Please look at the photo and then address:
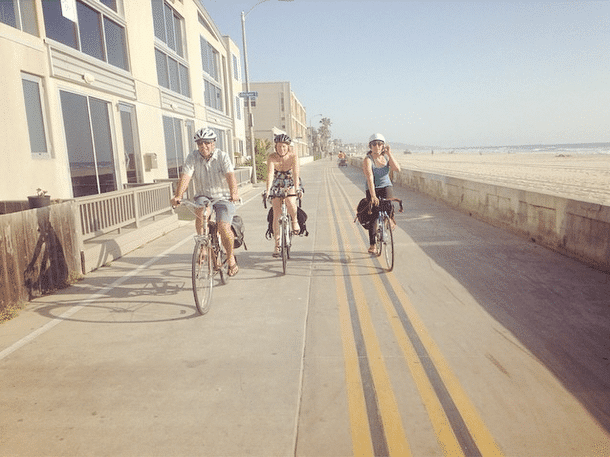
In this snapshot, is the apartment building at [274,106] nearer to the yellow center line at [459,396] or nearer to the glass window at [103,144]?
the glass window at [103,144]

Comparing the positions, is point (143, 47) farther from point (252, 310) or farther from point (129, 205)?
point (252, 310)

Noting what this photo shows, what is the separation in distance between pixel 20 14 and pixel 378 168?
839 cm

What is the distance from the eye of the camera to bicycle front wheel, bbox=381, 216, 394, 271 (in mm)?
6648

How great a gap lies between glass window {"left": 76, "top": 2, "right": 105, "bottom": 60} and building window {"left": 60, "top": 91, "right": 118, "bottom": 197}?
1.43 metres

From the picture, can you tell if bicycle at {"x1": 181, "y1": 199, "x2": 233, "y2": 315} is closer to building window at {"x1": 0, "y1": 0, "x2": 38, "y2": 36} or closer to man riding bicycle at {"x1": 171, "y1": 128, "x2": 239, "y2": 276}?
man riding bicycle at {"x1": 171, "y1": 128, "x2": 239, "y2": 276}

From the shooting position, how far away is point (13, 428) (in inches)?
116

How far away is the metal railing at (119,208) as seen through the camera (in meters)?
7.45

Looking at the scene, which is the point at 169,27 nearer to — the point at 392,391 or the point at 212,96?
the point at 212,96

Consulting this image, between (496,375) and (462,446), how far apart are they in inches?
40.7

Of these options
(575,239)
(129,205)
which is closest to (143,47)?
(129,205)

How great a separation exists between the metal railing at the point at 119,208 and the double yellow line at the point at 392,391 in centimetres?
494

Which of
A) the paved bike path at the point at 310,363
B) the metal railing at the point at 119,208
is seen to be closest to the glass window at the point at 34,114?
the metal railing at the point at 119,208

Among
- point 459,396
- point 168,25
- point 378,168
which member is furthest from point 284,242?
point 168,25

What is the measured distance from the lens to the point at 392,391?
3.27 metres
